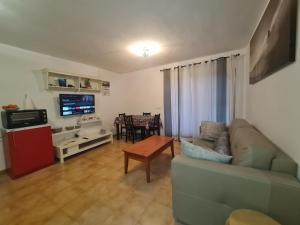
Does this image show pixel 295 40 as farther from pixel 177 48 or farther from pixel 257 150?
pixel 177 48

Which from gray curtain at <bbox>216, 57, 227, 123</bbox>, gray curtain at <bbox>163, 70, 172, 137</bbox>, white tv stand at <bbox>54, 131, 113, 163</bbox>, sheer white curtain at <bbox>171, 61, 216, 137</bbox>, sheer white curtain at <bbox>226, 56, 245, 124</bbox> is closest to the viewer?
white tv stand at <bbox>54, 131, 113, 163</bbox>

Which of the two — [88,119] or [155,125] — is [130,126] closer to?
[155,125]

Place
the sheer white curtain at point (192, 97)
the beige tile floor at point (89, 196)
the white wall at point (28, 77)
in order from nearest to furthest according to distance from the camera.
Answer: the beige tile floor at point (89, 196) → the white wall at point (28, 77) → the sheer white curtain at point (192, 97)

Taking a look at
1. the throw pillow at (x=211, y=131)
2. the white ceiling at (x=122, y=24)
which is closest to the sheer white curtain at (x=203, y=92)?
the white ceiling at (x=122, y=24)

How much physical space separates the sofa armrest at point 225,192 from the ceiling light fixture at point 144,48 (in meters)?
2.34

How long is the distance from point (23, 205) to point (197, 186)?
2.21m

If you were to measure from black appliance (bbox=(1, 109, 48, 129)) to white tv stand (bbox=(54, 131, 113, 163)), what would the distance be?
676 mm

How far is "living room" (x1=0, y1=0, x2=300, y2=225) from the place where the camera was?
3.99 feet

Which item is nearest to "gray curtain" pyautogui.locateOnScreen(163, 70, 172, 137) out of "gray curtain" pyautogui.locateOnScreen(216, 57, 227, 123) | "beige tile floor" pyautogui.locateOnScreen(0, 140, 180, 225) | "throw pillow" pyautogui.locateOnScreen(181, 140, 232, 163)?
"gray curtain" pyautogui.locateOnScreen(216, 57, 227, 123)

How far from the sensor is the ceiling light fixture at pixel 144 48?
2.89 m

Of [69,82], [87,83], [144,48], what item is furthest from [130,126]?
[144,48]

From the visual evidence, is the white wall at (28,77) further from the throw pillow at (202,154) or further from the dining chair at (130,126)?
the throw pillow at (202,154)

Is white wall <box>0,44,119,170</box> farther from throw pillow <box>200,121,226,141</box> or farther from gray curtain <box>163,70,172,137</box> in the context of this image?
throw pillow <box>200,121,226,141</box>

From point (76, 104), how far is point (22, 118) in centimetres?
129
